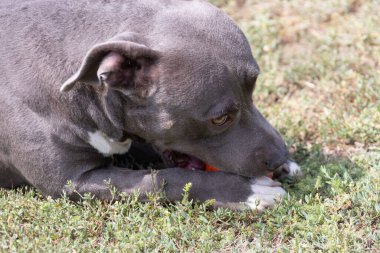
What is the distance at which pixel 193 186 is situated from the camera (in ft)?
15.8

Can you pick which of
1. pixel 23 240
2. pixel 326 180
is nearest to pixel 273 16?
pixel 326 180

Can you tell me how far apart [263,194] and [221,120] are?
1.99ft

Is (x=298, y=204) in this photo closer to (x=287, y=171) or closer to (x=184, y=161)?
(x=287, y=171)

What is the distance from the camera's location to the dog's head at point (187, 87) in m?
4.40

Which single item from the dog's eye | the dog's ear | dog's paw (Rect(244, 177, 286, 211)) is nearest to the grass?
dog's paw (Rect(244, 177, 286, 211))

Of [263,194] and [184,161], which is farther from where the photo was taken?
[184,161]

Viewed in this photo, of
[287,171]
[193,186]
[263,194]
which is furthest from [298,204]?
[193,186]

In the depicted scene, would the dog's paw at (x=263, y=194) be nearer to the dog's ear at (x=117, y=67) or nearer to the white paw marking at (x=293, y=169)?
the white paw marking at (x=293, y=169)

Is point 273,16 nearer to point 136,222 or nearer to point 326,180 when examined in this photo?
point 326,180

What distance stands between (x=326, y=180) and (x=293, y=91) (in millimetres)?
1974

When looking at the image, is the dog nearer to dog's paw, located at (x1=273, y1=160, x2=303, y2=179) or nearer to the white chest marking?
the white chest marking

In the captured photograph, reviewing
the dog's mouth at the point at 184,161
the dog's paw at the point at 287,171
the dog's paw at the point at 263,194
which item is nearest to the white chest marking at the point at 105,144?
the dog's mouth at the point at 184,161

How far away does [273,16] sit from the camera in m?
7.94

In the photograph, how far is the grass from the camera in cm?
450
